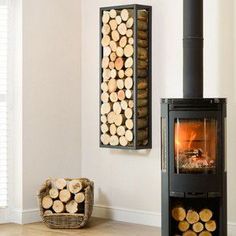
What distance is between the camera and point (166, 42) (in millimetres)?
6188

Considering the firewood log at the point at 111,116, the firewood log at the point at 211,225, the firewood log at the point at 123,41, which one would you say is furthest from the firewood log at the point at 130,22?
the firewood log at the point at 211,225

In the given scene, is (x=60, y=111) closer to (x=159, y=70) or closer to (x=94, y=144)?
(x=94, y=144)

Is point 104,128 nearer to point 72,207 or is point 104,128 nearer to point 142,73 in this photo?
point 142,73

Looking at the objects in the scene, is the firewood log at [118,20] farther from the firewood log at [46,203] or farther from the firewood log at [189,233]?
the firewood log at [189,233]

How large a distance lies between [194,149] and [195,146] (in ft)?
0.08

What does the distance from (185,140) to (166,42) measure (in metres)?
1.27

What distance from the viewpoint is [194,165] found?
5.24m

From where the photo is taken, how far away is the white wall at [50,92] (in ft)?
21.2

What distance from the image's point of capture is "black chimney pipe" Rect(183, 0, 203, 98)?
17.7 feet

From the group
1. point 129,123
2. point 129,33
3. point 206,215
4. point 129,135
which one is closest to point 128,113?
point 129,123

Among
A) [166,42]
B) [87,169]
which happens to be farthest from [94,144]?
[166,42]

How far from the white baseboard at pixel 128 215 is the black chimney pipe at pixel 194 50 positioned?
141cm

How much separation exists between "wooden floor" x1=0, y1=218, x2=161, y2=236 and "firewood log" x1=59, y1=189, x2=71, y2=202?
0.30 m

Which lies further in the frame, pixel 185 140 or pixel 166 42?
pixel 166 42
